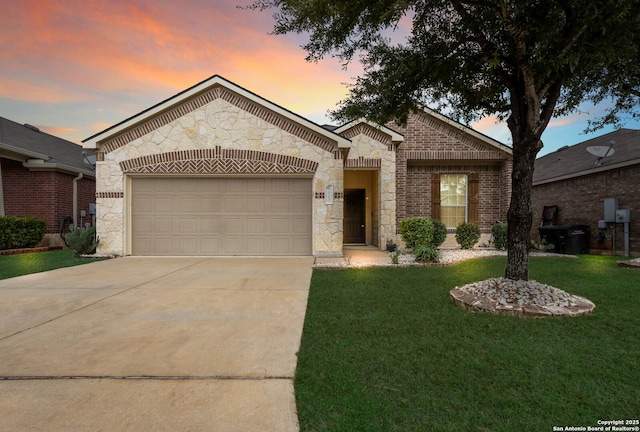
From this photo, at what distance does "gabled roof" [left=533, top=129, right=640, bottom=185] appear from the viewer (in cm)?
1170

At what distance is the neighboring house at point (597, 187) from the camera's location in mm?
11008

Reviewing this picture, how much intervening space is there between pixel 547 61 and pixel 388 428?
5.09 m

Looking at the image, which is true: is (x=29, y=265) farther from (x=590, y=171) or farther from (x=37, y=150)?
(x=590, y=171)

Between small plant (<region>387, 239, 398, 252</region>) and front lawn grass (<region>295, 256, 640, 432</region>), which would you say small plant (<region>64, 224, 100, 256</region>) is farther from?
small plant (<region>387, 239, 398, 252</region>)

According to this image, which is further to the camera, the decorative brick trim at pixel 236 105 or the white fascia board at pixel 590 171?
the white fascia board at pixel 590 171

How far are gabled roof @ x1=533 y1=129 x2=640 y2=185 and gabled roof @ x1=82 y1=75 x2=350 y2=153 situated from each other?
10178 millimetres

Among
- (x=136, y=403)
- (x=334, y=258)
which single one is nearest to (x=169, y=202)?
(x=334, y=258)

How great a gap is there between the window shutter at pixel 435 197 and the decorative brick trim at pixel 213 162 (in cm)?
536

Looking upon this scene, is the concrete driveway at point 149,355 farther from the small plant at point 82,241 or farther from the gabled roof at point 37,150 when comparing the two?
the gabled roof at point 37,150

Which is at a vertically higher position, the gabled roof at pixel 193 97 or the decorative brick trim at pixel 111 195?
the gabled roof at pixel 193 97

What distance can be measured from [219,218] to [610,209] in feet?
45.9

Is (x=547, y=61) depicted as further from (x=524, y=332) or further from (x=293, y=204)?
(x=293, y=204)

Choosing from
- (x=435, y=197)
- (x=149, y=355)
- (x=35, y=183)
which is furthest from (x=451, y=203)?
(x=35, y=183)

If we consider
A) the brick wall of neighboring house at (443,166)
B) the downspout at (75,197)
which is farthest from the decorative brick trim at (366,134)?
the downspout at (75,197)
